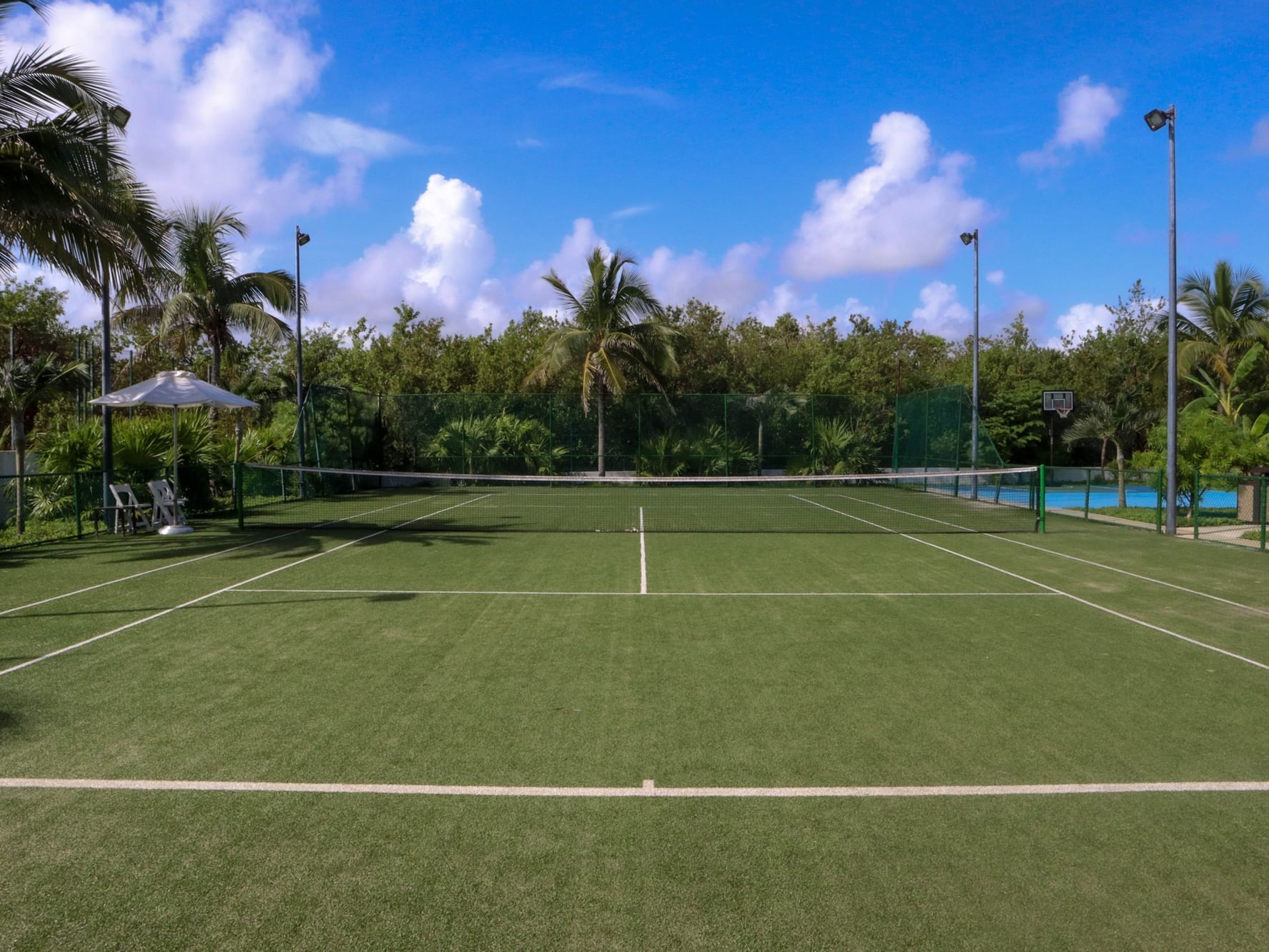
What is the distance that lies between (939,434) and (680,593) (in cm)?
1835

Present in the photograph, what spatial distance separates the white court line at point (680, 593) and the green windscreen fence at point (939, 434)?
1320 cm

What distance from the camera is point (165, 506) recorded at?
15.4m

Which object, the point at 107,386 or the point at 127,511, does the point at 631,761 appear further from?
the point at 107,386

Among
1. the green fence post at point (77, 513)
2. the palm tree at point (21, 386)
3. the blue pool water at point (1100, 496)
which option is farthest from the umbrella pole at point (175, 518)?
the blue pool water at point (1100, 496)

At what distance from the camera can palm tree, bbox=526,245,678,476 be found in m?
29.1

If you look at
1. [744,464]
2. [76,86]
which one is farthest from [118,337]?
[76,86]

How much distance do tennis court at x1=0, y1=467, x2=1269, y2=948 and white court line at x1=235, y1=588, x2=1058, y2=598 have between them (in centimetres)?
7

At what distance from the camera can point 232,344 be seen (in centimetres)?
2348

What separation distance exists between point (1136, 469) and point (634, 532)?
32.7ft

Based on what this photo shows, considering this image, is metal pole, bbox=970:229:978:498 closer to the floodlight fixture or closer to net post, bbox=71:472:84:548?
the floodlight fixture

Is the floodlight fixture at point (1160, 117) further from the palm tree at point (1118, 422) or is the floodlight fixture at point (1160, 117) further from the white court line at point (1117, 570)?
the palm tree at point (1118, 422)

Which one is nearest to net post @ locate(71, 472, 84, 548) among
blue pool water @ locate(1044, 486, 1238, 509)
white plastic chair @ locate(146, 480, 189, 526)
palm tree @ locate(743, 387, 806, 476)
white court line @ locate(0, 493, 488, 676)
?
white plastic chair @ locate(146, 480, 189, 526)

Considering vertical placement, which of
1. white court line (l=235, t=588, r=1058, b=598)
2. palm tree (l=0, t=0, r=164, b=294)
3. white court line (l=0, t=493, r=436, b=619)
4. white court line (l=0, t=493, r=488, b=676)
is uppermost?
palm tree (l=0, t=0, r=164, b=294)

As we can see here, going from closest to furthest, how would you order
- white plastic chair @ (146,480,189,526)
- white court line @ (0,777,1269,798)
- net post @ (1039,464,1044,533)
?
white court line @ (0,777,1269,798) < white plastic chair @ (146,480,189,526) < net post @ (1039,464,1044,533)
